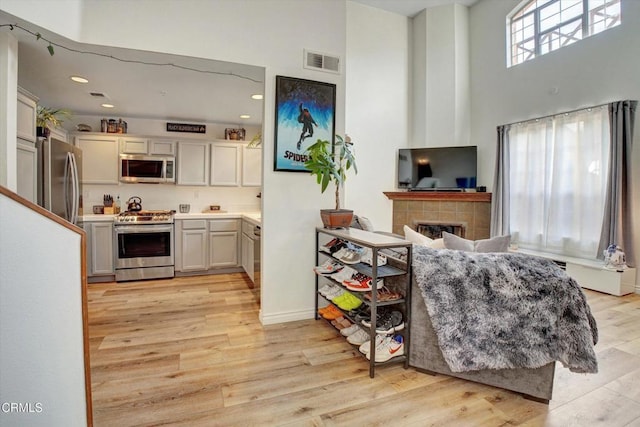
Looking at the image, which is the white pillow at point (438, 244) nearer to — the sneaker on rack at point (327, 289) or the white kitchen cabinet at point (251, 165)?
the sneaker on rack at point (327, 289)

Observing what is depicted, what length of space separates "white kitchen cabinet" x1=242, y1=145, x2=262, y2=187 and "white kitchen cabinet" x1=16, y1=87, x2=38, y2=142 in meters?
2.63

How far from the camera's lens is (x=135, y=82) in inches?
132

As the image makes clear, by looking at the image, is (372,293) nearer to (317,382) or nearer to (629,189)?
(317,382)

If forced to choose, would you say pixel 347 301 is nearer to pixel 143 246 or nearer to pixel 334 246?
pixel 334 246

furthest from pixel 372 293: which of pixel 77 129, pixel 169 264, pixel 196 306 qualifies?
pixel 77 129

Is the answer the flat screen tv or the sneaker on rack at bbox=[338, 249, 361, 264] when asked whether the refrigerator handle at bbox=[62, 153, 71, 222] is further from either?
the flat screen tv

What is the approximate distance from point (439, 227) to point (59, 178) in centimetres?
520

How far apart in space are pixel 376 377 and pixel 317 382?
385mm

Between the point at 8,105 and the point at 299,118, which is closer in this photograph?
the point at 8,105

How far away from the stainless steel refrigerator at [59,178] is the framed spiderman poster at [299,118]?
2.18 meters

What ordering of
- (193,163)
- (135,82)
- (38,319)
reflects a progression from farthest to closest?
(193,163) < (135,82) < (38,319)

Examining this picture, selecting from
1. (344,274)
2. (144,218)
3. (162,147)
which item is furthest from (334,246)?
(162,147)

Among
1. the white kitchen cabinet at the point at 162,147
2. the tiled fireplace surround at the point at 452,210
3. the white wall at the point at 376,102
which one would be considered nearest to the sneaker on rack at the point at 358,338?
the white wall at the point at 376,102

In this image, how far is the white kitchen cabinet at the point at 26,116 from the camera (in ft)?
8.73
